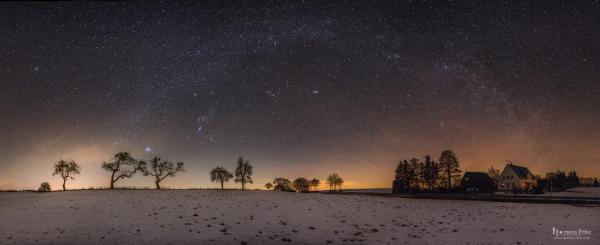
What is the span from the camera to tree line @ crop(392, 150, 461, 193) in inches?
4072

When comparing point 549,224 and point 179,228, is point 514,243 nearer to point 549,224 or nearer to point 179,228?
point 549,224

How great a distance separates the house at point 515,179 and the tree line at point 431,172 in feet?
74.5

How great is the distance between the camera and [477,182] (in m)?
101

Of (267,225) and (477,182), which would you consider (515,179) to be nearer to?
(477,182)

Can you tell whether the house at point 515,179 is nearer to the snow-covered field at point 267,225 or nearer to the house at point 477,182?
the house at point 477,182

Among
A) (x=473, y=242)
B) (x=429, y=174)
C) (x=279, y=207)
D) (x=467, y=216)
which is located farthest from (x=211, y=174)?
(x=473, y=242)

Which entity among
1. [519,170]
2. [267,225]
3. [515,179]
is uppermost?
[267,225]

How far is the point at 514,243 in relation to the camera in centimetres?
1811

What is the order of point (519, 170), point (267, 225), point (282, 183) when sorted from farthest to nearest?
point (282, 183), point (519, 170), point (267, 225)

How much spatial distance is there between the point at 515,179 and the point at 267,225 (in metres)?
115

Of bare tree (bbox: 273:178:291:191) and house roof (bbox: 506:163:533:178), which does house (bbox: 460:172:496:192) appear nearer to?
house roof (bbox: 506:163:533:178)

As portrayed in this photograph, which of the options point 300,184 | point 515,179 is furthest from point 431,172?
point 300,184

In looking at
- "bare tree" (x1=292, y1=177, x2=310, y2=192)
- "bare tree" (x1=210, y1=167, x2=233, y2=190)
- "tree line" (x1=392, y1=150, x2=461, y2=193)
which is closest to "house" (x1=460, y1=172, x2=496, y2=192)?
"tree line" (x1=392, y1=150, x2=461, y2=193)

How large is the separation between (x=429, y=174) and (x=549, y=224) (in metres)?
82.0
